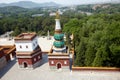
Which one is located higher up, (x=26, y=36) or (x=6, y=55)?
(x=26, y=36)

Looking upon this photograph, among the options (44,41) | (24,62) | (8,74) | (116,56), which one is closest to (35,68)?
(24,62)

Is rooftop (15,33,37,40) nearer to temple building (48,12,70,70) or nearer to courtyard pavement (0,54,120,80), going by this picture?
temple building (48,12,70,70)

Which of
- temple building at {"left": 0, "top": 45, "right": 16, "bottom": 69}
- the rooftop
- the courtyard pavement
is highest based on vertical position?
the rooftop

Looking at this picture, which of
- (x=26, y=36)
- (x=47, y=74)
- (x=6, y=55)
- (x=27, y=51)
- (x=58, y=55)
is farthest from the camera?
(x=6, y=55)

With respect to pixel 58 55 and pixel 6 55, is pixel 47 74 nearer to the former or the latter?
pixel 58 55

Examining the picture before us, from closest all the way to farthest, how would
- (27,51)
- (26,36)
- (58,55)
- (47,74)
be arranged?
(58,55), (47,74), (27,51), (26,36)

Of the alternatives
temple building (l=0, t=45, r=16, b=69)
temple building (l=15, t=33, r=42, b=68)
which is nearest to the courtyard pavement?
temple building (l=15, t=33, r=42, b=68)

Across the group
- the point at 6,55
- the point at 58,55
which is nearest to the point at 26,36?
the point at 6,55
